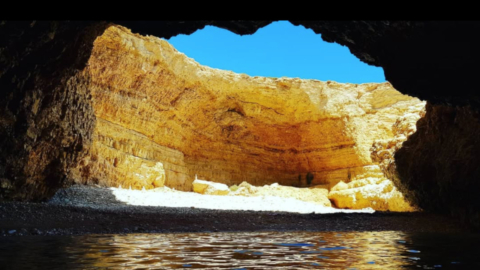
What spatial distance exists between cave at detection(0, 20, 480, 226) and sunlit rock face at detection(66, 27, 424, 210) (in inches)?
3.6

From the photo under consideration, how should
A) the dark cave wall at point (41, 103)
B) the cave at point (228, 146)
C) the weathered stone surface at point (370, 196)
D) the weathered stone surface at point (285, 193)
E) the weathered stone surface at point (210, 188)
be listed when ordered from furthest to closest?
the weathered stone surface at point (285, 193), the weathered stone surface at point (210, 188), the weathered stone surface at point (370, 196), the dark cave wall at point (41, 103), the cave at point (228, 146)

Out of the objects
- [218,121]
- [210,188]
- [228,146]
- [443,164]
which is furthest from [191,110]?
[443,164]

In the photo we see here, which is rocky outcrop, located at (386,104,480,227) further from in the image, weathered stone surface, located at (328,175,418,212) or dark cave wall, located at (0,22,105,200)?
dark cave wall, located at (0,22,105,200)

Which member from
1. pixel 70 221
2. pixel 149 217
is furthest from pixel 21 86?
pixel 149 217

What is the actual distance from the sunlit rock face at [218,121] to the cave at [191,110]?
0.09 meters

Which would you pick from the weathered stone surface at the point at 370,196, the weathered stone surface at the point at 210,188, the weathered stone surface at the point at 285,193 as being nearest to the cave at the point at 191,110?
the weathered stone surface at the point at 210,188

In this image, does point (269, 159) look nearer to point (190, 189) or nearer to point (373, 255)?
point (190, 189)

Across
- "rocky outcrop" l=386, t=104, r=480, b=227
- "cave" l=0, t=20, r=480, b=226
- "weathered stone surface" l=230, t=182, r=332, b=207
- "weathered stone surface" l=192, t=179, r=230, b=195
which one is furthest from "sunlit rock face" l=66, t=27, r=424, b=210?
"rocky outcrop" l=386, t=104, r=480, b=227

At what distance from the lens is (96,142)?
A: 73.6 feet

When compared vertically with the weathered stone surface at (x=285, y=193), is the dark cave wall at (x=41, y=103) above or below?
above

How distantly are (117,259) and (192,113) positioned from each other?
2629cm

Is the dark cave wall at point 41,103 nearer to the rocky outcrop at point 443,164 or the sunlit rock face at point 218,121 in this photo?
the sunlit rock face at point 218,121

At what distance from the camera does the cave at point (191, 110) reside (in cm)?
919

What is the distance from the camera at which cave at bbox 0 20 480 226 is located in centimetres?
919
